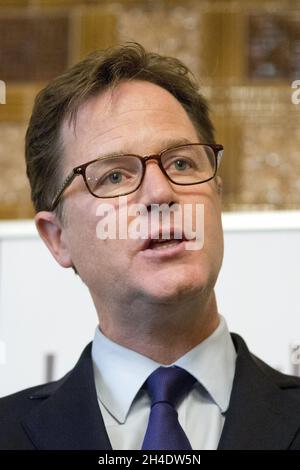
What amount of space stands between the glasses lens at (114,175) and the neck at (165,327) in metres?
0.11

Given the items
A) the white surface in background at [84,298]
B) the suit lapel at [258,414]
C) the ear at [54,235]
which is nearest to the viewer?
the suit lapel at [258,414]

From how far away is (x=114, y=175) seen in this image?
0.76 metres

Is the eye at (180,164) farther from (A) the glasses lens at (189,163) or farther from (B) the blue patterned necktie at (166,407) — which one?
(B) the blue patterned necktie at (166,407)

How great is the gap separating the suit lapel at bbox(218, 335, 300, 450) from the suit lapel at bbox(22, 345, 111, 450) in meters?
0.11

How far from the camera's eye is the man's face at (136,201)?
0.72m

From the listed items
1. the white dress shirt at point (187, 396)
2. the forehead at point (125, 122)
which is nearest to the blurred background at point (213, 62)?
the forehead at point (125, 122)

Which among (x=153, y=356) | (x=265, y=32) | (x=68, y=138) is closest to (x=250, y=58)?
(x=265, y=32)

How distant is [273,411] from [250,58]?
0.50 m

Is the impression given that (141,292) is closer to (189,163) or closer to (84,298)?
(189,163)

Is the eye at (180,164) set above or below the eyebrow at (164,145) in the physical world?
below

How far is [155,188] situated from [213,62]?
0.40 meters

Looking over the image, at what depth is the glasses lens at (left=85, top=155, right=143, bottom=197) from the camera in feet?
2.48

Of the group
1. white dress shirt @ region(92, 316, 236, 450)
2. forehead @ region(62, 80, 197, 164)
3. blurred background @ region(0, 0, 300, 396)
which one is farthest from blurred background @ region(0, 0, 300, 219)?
white dress shirt @ region(92, 316, 236, 450)

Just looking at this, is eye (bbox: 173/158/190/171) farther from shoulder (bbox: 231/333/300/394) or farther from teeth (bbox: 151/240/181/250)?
shoulder (bbox: 231/333/300/394)
